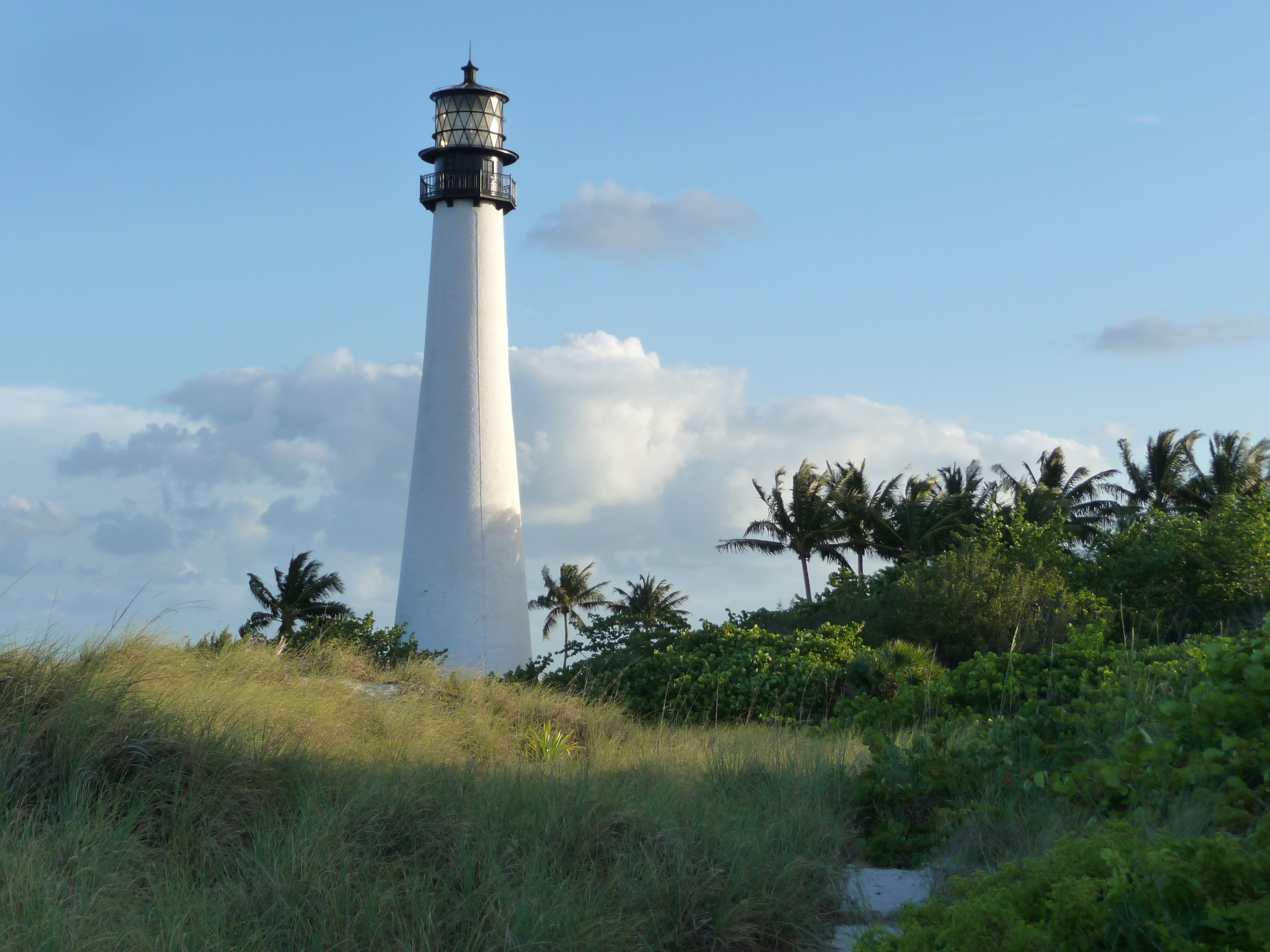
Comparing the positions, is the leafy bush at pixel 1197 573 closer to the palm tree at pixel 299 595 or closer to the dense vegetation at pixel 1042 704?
the dense vegetation at pixel 1042 704

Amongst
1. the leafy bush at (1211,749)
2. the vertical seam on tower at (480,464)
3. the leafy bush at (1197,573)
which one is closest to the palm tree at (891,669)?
the leafy bush at (1197,573)

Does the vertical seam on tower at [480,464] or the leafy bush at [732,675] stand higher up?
the vertical seam on tower at [480,464]

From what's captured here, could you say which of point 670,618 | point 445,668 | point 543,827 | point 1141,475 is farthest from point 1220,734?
point 1141,475

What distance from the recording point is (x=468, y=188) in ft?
75.3

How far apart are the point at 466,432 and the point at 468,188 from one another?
17.4ft

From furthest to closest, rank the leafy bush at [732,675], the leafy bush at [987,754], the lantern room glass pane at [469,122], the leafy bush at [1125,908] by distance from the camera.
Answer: the lantern room glass pane at [469,122]
the leafy bush at [732,675]
the leafy bush at [987,754]
the leafy bush at [1125,908]

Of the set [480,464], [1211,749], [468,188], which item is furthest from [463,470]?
[1211,749]

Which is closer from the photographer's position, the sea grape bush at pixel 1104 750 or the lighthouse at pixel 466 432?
the sea grape bush at pixel 1104 750

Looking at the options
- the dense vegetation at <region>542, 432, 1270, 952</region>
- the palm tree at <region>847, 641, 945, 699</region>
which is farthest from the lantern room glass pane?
the palm tree at <region>847, 641, 945, 699</region>

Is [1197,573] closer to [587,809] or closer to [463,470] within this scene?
[463,470]

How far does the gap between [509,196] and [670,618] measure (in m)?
10.2

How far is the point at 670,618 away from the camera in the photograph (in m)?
20.3

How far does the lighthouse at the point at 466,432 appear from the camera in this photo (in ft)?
74.4

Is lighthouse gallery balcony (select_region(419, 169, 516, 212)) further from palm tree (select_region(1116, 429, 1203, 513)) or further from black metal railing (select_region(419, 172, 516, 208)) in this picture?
palm tree (select_region(1116, 429, 1203, 513))
